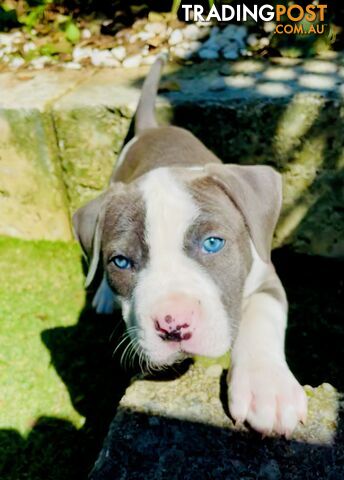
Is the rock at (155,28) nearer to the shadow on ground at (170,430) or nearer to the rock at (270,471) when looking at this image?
the shadow on ground at (170,430)

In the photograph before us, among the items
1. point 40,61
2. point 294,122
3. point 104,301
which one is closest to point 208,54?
point 294,122

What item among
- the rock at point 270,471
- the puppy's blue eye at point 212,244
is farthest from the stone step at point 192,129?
the rock at point 270,471

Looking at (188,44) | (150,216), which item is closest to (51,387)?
(150,216)

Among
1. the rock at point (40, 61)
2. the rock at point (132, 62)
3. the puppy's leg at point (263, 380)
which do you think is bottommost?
the puppy's leg at point (263, 380)

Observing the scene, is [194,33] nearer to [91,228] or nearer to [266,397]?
[91,228]

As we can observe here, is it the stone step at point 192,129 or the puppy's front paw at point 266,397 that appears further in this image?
the stone step at point 192,129

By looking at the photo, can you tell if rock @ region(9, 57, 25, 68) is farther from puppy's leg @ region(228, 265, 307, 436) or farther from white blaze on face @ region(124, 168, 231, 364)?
puppy's leg @ region(228, 265, 307, 436)
